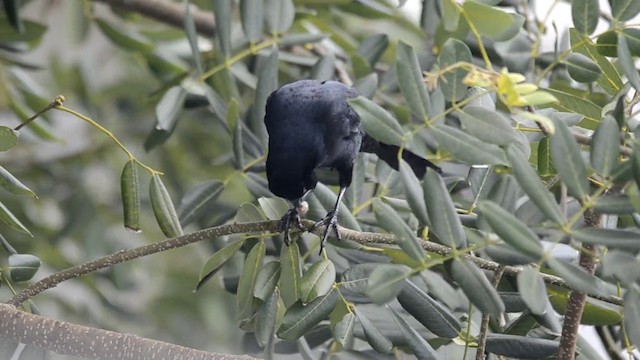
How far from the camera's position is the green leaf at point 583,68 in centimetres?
122

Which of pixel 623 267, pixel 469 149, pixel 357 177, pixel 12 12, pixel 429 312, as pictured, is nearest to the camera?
pixel 623 267

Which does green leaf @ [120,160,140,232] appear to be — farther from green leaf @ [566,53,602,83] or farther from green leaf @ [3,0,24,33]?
green leaf @ [3,0,24,33]

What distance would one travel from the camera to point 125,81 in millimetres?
2609

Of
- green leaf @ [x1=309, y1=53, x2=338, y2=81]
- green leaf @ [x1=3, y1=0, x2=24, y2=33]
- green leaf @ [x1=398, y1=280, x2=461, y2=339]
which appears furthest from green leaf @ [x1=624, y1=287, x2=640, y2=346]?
green leaf @ [x1=3, y1=0, x2=24, y2=33]

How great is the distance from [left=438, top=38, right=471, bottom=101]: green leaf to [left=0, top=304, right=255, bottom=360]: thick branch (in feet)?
1.50

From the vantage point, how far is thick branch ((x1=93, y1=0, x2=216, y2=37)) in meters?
2.25

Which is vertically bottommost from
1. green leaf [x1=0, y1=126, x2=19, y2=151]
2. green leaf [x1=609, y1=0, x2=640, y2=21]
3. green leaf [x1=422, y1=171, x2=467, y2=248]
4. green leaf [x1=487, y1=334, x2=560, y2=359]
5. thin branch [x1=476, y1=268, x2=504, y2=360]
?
green leaf [x1=487, y1=334, x2=560, y2=359]

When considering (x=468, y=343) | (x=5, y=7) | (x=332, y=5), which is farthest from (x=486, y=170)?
(x=5, y=7)

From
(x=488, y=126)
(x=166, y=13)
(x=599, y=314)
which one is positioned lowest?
(x=166, y=13)

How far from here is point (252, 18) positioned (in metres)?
1.77

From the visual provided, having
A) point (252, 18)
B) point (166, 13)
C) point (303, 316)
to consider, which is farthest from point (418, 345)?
point (166, 13)

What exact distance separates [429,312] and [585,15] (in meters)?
0.44

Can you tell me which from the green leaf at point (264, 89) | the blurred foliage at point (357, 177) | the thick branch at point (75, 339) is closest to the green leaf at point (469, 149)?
the blurred foliage at point (357, 177)

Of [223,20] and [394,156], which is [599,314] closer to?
[394,156]
